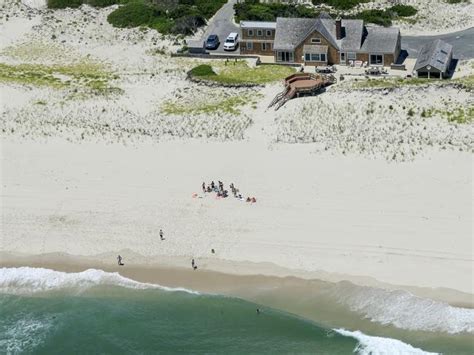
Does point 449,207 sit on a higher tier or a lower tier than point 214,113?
lower

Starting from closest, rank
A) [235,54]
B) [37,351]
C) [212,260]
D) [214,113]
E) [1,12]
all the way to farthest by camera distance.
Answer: [37,351]
[212,260]
[214,113]
[235,54]
[1,12]

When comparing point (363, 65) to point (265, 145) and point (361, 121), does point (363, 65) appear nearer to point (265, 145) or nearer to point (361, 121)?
point (361, 121)

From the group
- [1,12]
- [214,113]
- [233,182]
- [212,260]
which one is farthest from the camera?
[1,12]

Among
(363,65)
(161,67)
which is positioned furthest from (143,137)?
(363,65)

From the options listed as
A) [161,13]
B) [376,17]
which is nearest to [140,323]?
[161,13]

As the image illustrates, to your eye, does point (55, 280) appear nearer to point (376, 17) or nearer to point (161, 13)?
point (161, 13)
